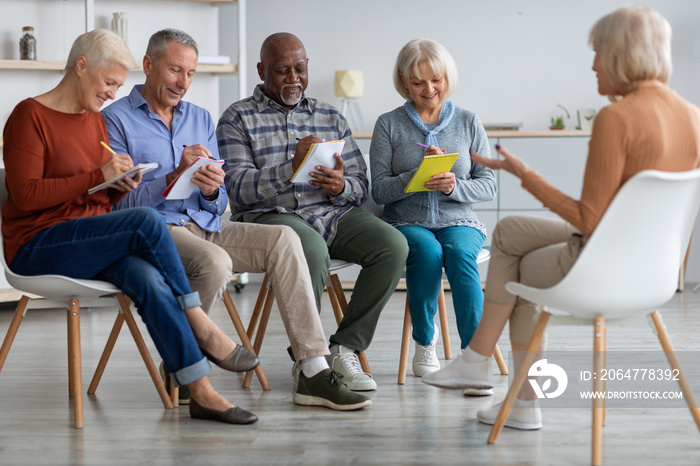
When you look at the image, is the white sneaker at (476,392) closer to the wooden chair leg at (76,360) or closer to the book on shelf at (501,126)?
the wooden chair leg at (76,360)

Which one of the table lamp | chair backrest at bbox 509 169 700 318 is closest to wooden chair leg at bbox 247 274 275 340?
chair backrest at bbox 509 169 700 318

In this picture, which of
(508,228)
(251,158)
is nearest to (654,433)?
(508,228)

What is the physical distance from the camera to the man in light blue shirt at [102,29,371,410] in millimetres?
2482

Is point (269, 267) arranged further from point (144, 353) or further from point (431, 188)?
point (431, 188)

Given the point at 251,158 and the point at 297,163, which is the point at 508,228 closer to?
the point at 297,163

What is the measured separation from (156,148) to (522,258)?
1.30 metres

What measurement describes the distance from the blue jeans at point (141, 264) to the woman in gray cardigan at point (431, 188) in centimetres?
87

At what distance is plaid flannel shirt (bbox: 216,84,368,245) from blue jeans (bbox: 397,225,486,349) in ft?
0.90

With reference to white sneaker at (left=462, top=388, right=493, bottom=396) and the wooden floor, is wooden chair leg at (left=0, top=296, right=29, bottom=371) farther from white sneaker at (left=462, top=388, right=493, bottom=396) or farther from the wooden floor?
white sneaker at (left=462, top=388, right=493, bottom=396)

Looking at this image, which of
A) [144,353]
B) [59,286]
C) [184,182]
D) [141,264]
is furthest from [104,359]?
[184,182]

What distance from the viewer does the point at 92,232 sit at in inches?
89.3

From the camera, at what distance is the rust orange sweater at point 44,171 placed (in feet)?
7.56

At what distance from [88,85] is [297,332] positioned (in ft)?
3.31

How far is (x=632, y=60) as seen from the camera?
1866 millimetres
